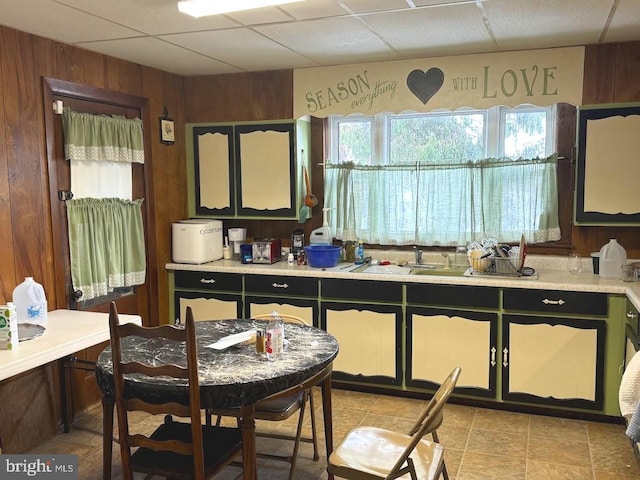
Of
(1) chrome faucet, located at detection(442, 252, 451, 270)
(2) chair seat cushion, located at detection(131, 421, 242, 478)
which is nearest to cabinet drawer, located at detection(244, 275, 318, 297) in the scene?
(1) chrome faucet, located at detection(442, 252, 451, 270)

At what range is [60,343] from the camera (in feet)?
9.12

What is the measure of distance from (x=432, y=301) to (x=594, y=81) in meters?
1.78

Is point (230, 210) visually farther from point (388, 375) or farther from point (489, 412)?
point (489, 412)

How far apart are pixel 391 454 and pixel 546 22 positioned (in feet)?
7.96

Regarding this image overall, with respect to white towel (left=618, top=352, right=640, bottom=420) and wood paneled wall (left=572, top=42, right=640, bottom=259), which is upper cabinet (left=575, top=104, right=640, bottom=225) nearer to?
wood paneled wall (left=572, top=42, right=640, bottom=259)

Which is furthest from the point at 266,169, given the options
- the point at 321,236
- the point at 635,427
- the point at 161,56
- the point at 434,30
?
the point at 635,427

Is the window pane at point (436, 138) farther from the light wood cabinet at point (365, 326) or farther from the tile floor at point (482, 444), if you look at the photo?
the tile floor at point (482, 444)

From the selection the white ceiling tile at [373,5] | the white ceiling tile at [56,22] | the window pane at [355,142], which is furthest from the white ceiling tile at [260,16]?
the window pane at [355,142]

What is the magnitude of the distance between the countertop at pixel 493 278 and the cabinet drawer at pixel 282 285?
0.04 meters

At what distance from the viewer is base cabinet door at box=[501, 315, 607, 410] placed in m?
3.54

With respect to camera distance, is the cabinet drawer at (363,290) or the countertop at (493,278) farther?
the cabinet drawer at (363,290)

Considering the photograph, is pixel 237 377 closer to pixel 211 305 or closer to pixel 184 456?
pixel 184 456

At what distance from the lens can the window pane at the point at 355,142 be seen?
457 cm

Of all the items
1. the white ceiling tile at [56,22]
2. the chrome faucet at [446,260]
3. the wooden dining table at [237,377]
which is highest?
the white ceiling tile at [56,22]
